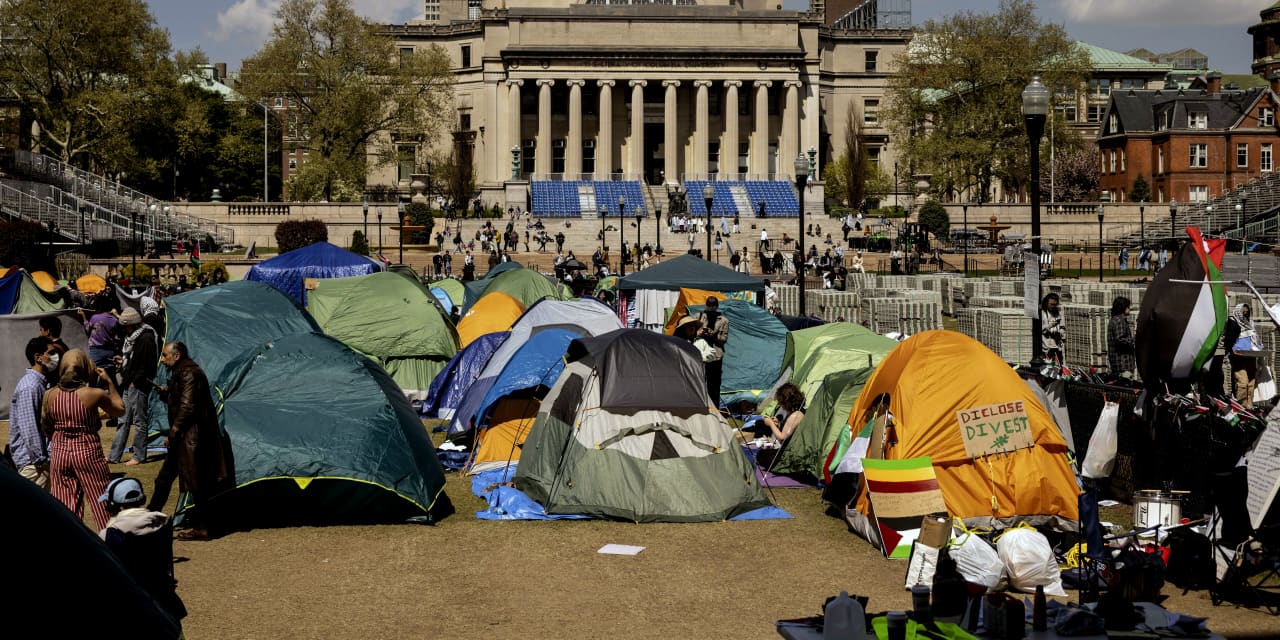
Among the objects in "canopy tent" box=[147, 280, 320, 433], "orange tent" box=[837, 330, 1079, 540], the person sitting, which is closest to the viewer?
the person sitting

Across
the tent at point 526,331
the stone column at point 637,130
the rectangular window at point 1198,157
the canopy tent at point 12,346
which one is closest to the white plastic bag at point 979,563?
the tent at point 526,331

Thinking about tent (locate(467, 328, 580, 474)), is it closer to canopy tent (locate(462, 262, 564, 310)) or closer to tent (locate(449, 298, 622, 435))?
tent (locate(449, 298, 622, 435))

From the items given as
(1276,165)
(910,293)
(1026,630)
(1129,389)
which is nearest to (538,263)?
(910,293)

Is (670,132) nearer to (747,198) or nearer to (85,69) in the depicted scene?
(747,198)

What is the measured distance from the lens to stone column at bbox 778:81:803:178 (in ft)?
312

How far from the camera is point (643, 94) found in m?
97.5

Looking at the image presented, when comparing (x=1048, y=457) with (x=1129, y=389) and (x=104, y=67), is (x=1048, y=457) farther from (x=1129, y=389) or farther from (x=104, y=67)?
(x=104, y=67)

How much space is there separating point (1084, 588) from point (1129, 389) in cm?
334

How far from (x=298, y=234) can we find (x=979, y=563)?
57.5 m

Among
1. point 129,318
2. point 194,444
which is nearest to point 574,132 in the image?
point 129,318

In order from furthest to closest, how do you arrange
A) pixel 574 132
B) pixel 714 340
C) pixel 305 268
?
pixel 574 132, pixel 305 268, pixel 714 340

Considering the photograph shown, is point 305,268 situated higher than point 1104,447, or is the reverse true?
point 305,268

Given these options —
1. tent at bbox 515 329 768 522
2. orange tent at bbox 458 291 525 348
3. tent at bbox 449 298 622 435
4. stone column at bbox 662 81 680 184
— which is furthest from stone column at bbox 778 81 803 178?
tent at bbox 515 329 768 522

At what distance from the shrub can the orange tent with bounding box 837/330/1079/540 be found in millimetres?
54149
